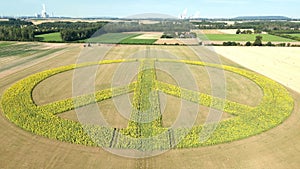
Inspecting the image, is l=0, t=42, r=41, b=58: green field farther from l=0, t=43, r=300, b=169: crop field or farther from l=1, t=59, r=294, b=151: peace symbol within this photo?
l=1, t=59, r=294, b=151: peace symbol

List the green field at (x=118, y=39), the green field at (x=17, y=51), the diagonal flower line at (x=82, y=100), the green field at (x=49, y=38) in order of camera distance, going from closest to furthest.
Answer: the diagonal flower line at (x=82, y=100), the green field at (x=17, y=51), the green field at (x=118, y=39), the green field at (x=49, y=38)

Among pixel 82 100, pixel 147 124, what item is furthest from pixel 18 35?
pixel 147 124

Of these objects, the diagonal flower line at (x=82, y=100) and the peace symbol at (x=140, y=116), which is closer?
the peace symbol at (x=140, y=116)

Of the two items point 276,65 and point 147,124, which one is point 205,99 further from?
point 276,65

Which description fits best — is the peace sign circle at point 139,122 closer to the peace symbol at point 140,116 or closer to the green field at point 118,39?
the peace symbol at point 140,116

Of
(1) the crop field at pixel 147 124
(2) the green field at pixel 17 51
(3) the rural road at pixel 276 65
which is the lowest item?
(1) the crop field at pixel 147 124

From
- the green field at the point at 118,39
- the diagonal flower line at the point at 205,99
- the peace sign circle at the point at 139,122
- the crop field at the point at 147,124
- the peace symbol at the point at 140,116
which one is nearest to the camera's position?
the crop field at the point at 147,124

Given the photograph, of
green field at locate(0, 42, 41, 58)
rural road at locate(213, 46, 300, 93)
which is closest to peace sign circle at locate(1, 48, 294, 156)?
rural road at locate(213, 46, 300, 93)

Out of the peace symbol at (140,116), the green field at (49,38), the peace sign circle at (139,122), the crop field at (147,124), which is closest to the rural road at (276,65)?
the crop field at (147,124)
